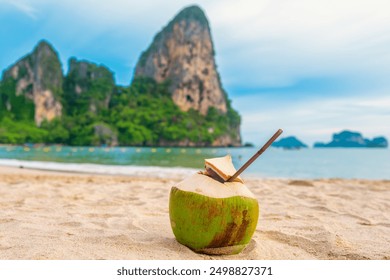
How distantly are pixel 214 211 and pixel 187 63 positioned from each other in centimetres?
13088

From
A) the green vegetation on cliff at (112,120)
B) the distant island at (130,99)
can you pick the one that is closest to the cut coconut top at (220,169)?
the green vegetation on cliff at (112,120)

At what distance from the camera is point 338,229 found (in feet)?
13.8

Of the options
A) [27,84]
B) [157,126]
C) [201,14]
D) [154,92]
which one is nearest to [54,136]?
[27,84]

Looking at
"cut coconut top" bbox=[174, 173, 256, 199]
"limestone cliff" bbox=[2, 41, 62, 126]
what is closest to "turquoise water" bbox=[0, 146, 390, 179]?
"cut coconut top" bbox=[174, 173, 256, 199]

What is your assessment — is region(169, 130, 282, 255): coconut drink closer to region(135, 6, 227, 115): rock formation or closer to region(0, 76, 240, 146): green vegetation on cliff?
region(0, 76, 240, 146): green vegetation on cliff

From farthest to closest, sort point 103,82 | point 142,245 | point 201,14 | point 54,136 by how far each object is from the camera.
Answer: point 201,14 → point 103,82 → point 54,136 → point 142,245

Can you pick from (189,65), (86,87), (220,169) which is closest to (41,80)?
(86,87)

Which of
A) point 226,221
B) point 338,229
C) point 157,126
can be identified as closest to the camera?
point 226,221

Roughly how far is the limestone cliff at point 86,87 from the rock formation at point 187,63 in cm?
1983

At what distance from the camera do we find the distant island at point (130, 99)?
360 feet

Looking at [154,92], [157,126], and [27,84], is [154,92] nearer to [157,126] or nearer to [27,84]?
[157,126]

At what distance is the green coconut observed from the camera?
2.79 metres

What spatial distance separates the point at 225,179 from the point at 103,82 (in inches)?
5043

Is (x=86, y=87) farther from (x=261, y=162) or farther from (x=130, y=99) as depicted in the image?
(x=261, y=162)
